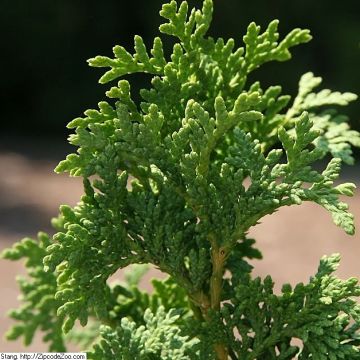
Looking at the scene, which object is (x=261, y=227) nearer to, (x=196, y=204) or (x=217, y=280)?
(x=217, y=280)

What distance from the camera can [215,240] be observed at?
1422 millimetres

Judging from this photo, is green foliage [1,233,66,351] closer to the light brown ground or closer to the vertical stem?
the vertical stem

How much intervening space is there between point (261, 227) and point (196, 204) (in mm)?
5471

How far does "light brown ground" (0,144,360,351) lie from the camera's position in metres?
5.84

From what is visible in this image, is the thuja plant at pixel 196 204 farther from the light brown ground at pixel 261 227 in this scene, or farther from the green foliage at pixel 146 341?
the light brown ground at pixel 261 227

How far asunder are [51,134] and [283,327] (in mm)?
7735

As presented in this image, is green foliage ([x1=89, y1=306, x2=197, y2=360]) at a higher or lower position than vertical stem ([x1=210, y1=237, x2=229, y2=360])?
lower

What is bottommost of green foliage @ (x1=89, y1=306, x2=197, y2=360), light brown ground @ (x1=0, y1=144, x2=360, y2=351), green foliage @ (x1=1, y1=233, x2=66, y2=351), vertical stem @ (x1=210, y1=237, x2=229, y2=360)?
green foliage @ (x1=89, y1=306, x2=197, y2=360)

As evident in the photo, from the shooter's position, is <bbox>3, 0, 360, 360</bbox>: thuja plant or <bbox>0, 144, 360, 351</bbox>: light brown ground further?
<bbox>0, 144, 360, 351</bbox>: light brown ground

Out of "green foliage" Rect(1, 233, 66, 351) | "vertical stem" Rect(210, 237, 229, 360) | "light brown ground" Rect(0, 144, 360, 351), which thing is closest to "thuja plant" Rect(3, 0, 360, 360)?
"vertical stem" Rect(210, 237, 229, 360)

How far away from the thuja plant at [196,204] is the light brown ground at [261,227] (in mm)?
3594

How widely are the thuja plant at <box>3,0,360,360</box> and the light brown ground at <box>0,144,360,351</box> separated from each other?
11.8 feet

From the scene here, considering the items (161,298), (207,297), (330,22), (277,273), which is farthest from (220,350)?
(330,22)

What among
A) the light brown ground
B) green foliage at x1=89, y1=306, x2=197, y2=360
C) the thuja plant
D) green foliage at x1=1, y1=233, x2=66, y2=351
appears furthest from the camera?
the light brown ground
